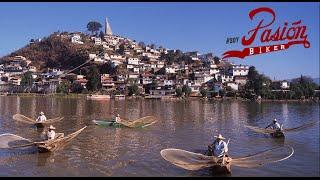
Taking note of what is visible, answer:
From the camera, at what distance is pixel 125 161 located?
15508 mm

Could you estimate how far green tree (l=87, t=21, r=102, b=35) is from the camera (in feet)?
521

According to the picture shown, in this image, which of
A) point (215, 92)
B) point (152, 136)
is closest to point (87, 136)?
point (152, 136)

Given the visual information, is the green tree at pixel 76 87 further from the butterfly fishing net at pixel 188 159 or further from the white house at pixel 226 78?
the butterfly fishing net at pixel 188 159

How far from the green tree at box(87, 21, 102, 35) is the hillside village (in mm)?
21532

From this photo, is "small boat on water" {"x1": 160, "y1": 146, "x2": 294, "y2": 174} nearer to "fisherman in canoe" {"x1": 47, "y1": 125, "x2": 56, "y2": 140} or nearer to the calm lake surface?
the calm lake surface

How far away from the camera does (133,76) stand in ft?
349

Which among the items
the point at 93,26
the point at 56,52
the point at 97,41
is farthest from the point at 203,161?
the point at 93,26

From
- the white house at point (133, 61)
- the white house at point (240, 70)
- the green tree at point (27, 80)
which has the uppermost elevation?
the white house at point (133, 61)

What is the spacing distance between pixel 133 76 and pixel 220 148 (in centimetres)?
9331

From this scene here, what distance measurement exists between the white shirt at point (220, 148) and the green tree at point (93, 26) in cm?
14943

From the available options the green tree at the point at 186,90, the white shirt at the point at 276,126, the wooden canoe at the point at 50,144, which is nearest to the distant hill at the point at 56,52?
the green tree at the point at 186,90

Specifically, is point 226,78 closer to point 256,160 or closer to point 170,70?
point 170,70

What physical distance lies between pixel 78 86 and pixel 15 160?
84.5 metres

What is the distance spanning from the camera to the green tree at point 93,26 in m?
159
